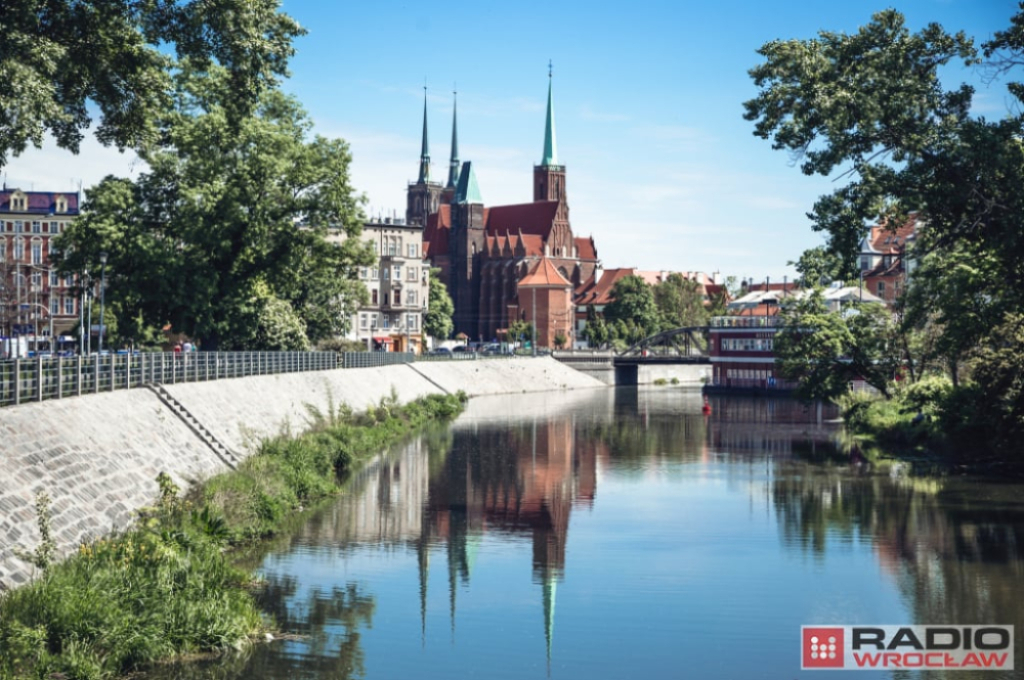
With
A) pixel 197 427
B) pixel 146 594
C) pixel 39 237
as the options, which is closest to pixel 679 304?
pixel 39 237

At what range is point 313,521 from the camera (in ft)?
114

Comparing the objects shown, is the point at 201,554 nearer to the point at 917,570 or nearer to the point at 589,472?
the point at 917,570

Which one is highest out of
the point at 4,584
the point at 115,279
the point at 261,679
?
the point at 115,279

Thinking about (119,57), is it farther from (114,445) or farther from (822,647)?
(822,647)

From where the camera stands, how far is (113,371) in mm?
36406

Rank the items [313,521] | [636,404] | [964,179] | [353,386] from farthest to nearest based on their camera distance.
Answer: [636,404]
[353,386]
[313,521]
[964,179]

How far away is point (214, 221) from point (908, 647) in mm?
39156

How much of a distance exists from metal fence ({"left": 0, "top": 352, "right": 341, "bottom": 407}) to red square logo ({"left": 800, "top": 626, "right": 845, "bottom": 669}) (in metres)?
18.9

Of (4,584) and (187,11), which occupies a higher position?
(187,11)

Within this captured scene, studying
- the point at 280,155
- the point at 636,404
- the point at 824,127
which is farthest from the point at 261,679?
the point at 636,404

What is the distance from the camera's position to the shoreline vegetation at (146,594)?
19.0 m

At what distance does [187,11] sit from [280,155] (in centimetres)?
2918

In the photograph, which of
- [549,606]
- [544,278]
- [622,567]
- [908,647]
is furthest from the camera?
[544,278]

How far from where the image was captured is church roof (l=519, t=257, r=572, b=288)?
635 feet
